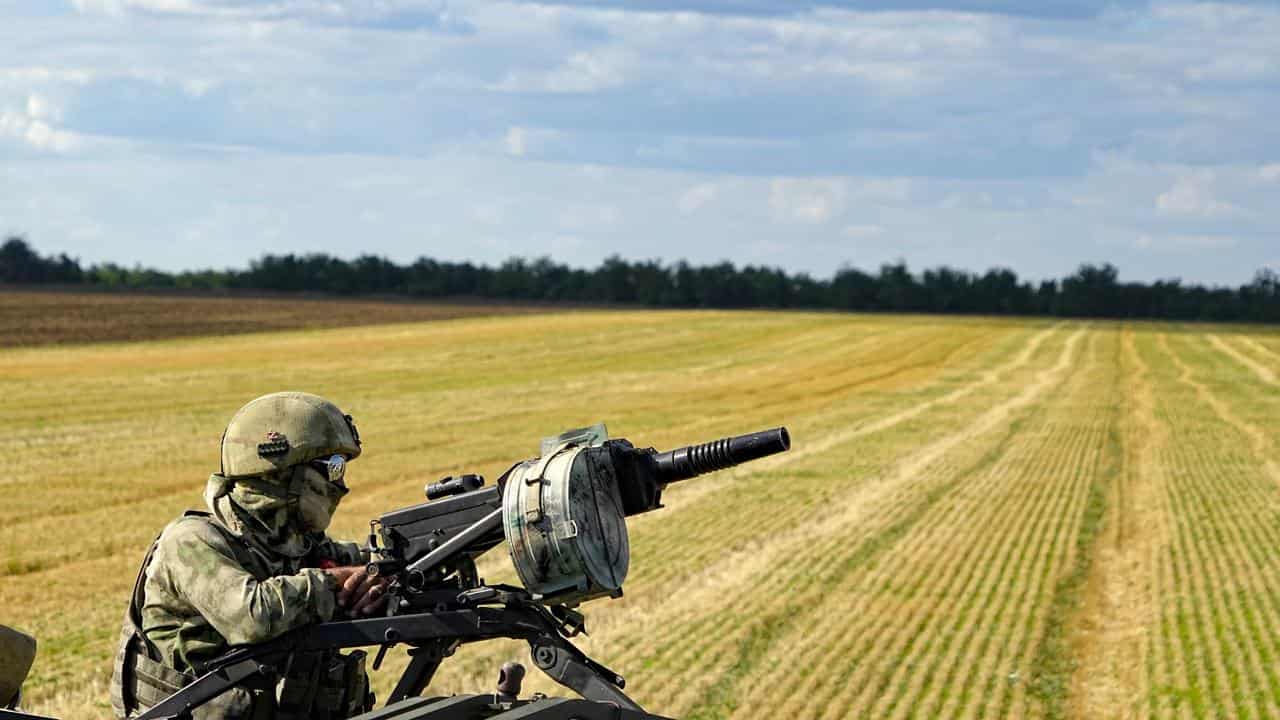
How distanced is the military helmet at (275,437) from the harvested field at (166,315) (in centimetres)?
5179

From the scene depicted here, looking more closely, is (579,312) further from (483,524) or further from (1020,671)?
(483,524)

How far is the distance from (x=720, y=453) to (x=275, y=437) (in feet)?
5.59

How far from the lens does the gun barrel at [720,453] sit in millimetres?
5625

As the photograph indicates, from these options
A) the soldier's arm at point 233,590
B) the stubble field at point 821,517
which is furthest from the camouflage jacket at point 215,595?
the stubble field at point 821,517

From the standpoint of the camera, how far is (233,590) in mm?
5191

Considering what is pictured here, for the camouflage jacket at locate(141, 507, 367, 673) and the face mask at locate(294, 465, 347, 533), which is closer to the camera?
the camouflage jacket at locate(141, 507, 367, 673)

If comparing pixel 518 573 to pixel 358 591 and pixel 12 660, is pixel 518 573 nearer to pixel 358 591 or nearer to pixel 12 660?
pixel 358 591

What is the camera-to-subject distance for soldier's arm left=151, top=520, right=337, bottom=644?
5.14 metres

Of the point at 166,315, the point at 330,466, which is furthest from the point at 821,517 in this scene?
the point at 166,315

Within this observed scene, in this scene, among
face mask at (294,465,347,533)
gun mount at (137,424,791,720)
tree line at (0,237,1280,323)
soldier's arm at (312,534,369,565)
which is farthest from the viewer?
tree line at (0,237,1280,323)

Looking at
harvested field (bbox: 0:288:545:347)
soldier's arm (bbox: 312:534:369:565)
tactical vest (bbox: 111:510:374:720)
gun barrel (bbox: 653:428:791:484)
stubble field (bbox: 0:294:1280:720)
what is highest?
gun barrel (bbox: 653:428:791:484)

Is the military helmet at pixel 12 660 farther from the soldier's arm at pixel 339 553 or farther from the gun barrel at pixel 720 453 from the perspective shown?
the gun barrel at pixel 720 453

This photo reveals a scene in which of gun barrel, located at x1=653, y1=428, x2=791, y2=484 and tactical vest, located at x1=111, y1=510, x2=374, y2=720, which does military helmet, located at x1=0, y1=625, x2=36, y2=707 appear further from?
gun barrel, located at x1=653, y1=428, x2=791, y2=484

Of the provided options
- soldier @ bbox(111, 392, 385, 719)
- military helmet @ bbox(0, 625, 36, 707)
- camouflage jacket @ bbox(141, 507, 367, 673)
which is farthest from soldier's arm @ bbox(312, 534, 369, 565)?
military helmet @ bbox(0, 625, 36, 707)
